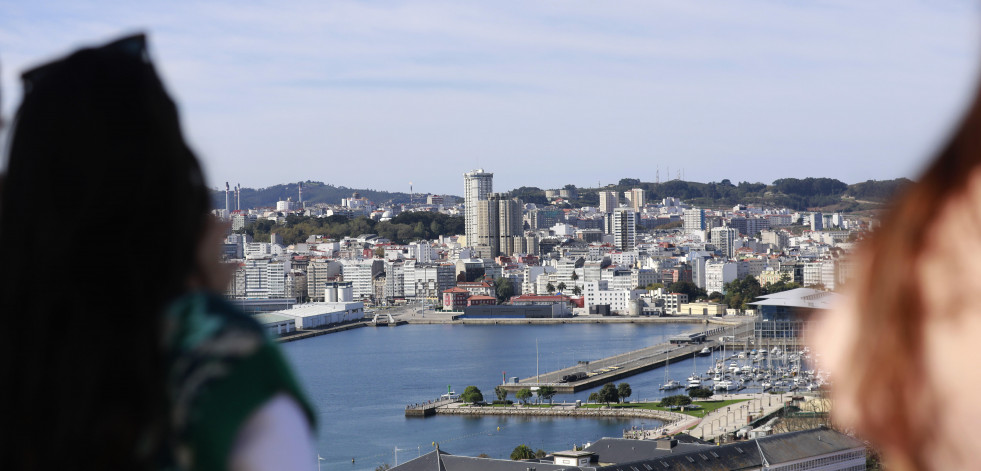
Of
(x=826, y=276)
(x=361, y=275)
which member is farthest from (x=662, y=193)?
(x=826, y=276)

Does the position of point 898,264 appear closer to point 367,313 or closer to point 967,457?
point 967,457

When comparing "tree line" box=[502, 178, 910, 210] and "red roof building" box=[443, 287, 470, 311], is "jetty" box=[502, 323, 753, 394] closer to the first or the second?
"red roof building" box=[443, 287, 470, 311]

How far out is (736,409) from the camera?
8.70 m

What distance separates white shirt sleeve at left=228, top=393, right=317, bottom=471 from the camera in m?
0.20

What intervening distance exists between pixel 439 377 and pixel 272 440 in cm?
1119

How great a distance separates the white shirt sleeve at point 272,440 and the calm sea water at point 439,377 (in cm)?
602

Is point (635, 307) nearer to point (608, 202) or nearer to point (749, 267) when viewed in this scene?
point (749, 267)

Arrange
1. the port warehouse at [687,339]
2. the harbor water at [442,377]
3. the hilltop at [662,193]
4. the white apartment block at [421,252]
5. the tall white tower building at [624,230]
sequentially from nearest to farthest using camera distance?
the harbor water at [442,377], the port warehouse at [687,339], the white apartment block at [421,252], the tall white tower building at [624,230], the hilltop at [662,193]

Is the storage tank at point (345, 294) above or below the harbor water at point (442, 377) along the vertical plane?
above

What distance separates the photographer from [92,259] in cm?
22

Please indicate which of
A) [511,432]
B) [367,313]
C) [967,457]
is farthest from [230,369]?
[367,313]

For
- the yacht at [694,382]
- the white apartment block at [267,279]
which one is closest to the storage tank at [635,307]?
the white apartment block at [267,279]

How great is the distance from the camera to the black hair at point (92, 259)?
21cm

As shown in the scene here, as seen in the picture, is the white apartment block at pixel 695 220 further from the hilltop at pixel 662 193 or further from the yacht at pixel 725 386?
the yacht at pixel 725 386
